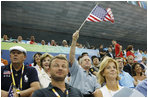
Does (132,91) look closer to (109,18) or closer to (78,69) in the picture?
(78,69)

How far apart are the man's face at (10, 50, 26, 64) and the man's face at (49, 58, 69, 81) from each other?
656mm

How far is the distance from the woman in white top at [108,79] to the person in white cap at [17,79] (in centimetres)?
94

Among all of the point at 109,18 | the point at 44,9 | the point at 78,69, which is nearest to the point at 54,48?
the point at 109,18

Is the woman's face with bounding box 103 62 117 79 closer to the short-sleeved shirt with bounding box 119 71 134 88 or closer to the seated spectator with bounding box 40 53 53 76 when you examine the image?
the short-sleeved shirt with bounding box 119 71 134 88

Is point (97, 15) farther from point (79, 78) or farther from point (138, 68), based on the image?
point (79, 78)

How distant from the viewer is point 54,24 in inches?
617

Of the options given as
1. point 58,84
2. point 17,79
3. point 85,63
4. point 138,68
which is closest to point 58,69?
point 58,84

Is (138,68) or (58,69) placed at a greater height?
(58,69)

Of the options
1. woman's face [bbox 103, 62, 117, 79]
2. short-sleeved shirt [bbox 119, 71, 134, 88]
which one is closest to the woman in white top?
woman's face [bbox 103, 62, 117, 79]

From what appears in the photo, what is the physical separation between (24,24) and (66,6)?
500cm

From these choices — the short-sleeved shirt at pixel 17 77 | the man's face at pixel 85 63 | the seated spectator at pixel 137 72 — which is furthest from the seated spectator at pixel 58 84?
the seated spectator at pixel 137 72

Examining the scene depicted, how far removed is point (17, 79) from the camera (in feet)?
6.84

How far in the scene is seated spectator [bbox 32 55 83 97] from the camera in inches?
64.0

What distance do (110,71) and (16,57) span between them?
1462 millimetres
